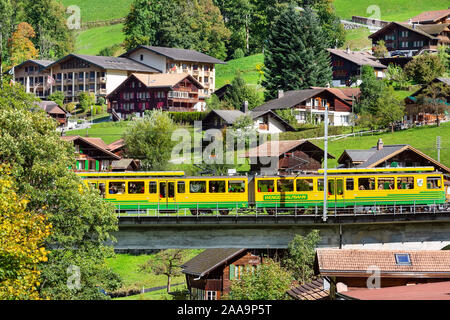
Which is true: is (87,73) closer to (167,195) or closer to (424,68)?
(424,68)

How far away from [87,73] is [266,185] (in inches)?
3233

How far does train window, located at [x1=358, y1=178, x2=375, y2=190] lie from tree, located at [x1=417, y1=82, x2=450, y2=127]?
45117 mm

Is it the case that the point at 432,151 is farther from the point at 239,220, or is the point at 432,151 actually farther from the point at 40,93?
the point at 40,93

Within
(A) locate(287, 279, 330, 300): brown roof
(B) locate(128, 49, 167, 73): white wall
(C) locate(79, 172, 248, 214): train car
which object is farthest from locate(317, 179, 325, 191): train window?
(B) locate(128, 49, 167, 73): white wall

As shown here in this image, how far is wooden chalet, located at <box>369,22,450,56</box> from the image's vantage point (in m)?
137

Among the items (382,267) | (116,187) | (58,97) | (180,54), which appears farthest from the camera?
(180,54)

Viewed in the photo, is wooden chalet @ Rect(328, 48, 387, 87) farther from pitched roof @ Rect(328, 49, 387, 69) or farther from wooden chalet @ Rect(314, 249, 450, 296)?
wooden chalet @ Rect(314, 249, 450, 296)

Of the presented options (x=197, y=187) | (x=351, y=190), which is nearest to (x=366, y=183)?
(x=351, y=190)

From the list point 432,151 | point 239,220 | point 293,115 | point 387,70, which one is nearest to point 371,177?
point 239,220

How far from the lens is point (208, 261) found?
50781mm

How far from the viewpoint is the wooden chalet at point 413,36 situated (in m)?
137

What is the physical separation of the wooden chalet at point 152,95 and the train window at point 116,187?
6370 centimetres

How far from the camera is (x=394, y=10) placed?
185 m
